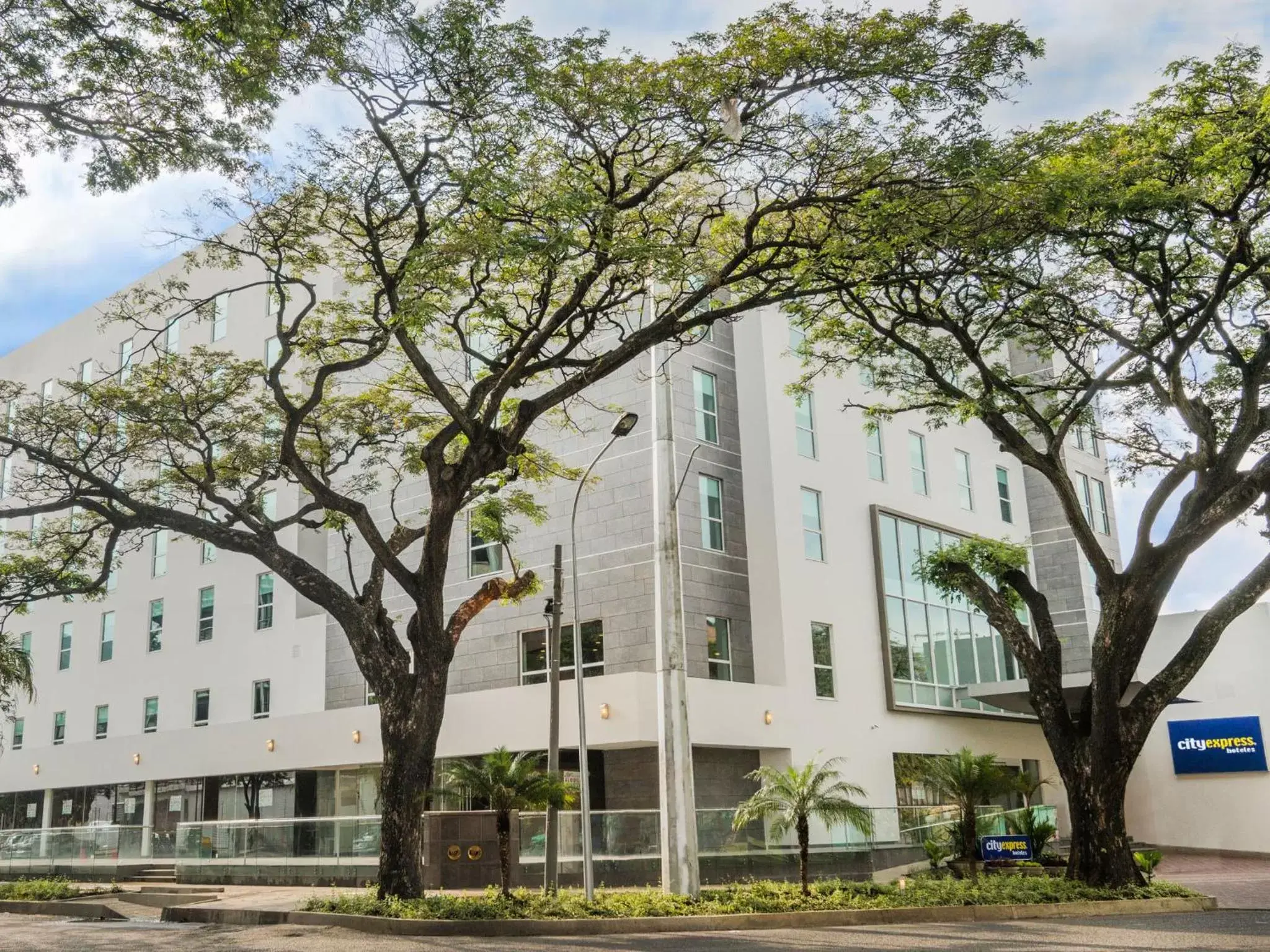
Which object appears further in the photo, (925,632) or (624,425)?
(925,632)

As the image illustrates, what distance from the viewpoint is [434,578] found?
1889 centimetres

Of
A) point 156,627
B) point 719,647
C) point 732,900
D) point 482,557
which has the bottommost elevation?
point 732,900

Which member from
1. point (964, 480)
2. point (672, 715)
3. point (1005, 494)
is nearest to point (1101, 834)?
point (672, 715)

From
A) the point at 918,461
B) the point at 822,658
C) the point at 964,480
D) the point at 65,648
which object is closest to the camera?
the point at 822,658

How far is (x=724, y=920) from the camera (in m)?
16.7

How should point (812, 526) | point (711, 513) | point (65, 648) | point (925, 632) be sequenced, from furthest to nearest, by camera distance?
point (65, 648) → point (925, 632) → point (812, 526) → point (711, 513)

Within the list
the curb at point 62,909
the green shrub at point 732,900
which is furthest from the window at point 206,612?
the green shrub at point 732,900

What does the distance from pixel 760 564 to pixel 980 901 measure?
1197cm

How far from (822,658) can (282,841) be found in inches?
518

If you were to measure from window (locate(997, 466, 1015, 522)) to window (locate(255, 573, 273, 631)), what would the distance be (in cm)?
2286

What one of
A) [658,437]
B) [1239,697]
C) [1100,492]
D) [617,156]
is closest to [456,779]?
[658,437]

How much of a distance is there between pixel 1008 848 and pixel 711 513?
10.4 metres

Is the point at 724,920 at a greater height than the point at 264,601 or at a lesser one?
lesser

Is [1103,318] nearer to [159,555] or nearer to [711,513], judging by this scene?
[711,513]
